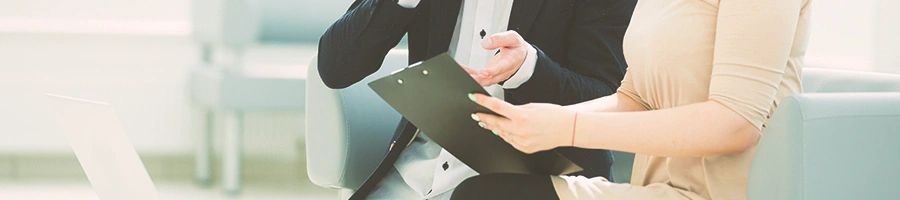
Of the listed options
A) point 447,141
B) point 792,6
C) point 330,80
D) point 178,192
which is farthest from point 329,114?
point 178,192

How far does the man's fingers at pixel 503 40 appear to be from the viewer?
1141 millimetres

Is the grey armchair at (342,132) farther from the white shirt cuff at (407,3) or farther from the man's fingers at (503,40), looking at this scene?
the man's fingers at (503,40)

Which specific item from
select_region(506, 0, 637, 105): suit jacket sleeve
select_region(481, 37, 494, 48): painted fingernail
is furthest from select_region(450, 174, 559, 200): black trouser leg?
select_region(506, 0, 637, 105): suit jacket sleeve

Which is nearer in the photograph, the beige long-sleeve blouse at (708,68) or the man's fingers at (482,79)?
the beige long-sleeve blouse at (708,68)

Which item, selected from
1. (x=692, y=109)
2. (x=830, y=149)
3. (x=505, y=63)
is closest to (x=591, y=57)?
(x=505, y=63)

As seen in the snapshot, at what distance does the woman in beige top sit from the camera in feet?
2.98

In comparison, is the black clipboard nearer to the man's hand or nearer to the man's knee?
the man's knee

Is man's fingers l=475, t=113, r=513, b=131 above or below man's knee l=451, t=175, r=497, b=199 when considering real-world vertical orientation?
above

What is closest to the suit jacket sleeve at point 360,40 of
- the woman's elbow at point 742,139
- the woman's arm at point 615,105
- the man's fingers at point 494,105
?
the woman's arm at point 615,105

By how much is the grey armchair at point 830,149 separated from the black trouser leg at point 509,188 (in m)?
0.22

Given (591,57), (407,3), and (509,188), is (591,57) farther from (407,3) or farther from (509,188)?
(509,188)

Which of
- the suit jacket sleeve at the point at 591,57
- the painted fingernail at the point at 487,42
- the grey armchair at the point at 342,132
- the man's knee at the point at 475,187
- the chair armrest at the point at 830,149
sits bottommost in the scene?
the grey armchair at the point at 342,132

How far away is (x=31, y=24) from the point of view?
3.19 metres

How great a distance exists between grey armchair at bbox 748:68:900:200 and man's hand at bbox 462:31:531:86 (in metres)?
0.40
